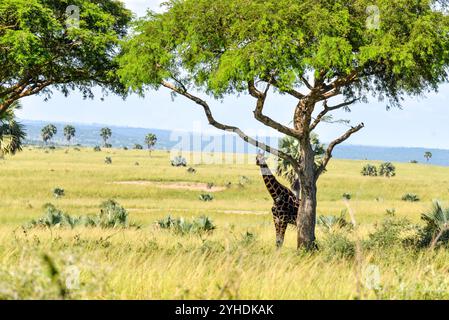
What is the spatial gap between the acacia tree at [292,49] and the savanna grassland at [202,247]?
156 inches

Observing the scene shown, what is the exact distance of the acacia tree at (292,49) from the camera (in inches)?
587

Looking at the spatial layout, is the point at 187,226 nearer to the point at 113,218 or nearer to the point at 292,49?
the point at 113,218

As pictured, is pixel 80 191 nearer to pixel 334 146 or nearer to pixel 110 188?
pixel 110 188

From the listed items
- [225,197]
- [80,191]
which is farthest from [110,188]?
[225,197]

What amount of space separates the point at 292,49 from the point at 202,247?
17.3 ft

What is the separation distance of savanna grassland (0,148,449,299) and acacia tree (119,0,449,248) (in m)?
3.97

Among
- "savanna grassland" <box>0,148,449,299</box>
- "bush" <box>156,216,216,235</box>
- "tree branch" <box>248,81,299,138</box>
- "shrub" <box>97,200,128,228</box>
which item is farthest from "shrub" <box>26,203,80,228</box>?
"tree branch" <box>248,81,299,138</box>

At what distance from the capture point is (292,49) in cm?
1466

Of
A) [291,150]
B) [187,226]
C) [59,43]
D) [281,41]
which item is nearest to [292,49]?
[281,41]

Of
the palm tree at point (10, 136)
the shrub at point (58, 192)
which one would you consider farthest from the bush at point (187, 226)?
the shrub at point (58, 192)

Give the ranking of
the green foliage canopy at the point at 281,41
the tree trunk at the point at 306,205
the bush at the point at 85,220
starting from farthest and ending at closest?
the bush at the point at 85,220 → the tree trunk at the point at 306,205 → the green foliage canopy at the point at 281,41

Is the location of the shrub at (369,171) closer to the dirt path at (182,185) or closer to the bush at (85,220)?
the dirt path at (182,185)

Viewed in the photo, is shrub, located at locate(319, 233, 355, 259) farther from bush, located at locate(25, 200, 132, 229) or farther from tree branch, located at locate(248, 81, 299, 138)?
bush, located at locate(25, 200, 132, 229)

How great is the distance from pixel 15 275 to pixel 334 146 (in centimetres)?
1393
